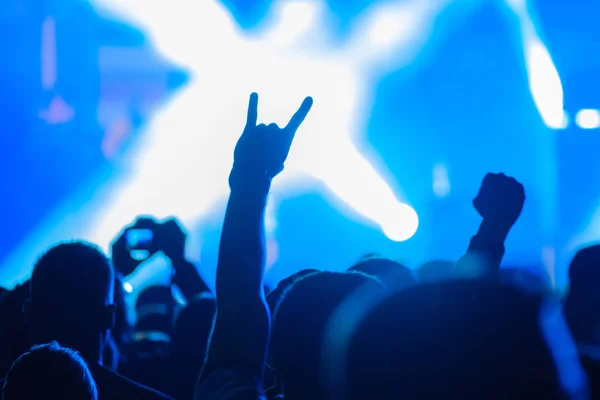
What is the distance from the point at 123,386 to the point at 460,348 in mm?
1006

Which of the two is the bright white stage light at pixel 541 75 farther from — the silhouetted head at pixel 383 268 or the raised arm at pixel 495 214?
the raised arm at pixel 495 214

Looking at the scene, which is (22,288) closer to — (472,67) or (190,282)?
(190,282)

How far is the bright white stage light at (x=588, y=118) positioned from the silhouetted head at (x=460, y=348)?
5.09 meters

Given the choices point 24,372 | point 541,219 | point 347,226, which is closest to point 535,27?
point 541,219

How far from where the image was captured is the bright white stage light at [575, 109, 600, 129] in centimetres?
522

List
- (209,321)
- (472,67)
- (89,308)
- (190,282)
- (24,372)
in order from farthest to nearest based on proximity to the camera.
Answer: (472,67) < (190,282) < (209,321) < (89,308) < (24,372)

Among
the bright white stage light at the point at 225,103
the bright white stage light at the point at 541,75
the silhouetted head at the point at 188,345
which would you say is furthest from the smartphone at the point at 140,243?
the bright white stage light at the point at 541,75

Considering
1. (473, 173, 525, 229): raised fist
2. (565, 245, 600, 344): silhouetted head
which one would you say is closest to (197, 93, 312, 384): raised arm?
(473, 173, 525, 229): raised fist

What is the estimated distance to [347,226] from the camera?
5.92 m

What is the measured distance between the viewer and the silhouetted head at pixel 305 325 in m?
0.90

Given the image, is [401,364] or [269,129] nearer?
[401,364]

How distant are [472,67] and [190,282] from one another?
4166 mm

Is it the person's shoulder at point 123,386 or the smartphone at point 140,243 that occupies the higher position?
the smartphone at point 140,243

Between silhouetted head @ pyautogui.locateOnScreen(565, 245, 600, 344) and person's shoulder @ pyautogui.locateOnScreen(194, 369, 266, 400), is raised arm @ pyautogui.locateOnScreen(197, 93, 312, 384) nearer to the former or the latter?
person's shoulder @ pyautogui.locateOnScreen(194, 369, 266, 400)
